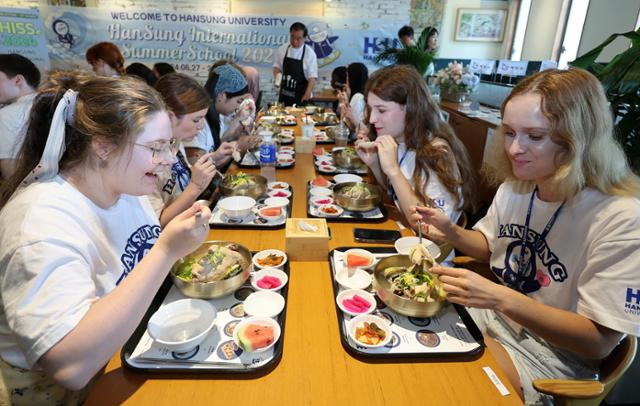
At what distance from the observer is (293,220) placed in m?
1.61

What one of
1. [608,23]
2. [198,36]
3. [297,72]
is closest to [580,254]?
[608,23]

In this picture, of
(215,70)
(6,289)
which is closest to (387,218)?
(6,289)

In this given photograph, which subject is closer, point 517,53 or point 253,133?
point 253,133

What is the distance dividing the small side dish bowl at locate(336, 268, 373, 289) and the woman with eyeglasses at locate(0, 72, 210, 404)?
55cm

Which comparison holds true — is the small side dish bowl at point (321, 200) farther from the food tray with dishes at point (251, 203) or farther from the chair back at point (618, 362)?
the chair back at point (618, 362)

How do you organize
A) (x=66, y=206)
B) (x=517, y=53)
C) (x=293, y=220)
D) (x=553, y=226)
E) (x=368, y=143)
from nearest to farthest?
1. (x=66, y=206)
2. (x=553, y=226)
3. (x=293, y=220)
4. (x=368, y=143)
5. (x=517, y=53)

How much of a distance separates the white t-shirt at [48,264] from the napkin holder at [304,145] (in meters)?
2.05

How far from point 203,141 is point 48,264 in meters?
1.87

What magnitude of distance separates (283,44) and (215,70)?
12.2ft

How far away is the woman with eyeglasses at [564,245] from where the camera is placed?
3.58 feet

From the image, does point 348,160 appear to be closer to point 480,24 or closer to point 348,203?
point 348,203

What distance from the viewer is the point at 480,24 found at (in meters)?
6.48

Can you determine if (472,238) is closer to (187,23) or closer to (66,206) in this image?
(66,206)

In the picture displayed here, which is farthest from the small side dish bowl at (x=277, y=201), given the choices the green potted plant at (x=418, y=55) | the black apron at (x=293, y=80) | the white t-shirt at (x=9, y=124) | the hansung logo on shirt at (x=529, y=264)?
the black apron at (x=293, y=80)
